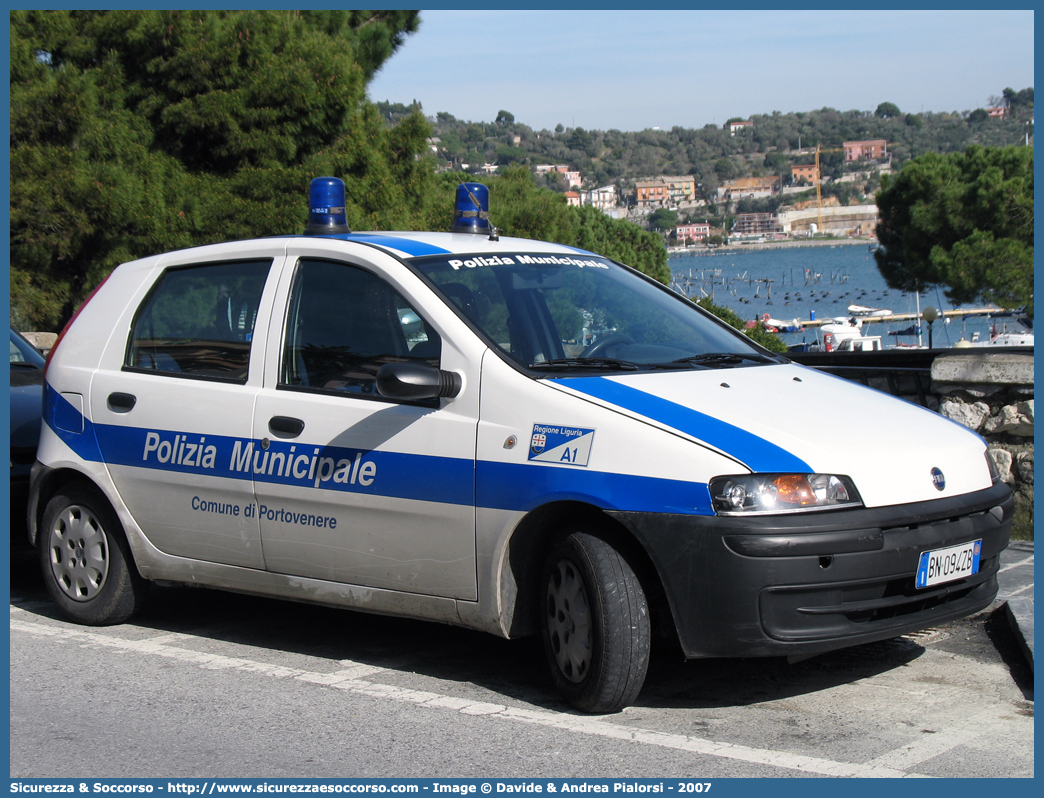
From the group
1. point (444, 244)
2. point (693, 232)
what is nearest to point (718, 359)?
point (444, 244)

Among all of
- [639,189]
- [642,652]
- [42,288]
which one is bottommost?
[642,652]

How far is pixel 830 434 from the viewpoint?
3.88 meters

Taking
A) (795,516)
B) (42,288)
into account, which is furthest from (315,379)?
(42,288)

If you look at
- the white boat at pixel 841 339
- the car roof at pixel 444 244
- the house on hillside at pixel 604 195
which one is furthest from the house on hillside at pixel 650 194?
the car roof at pixel 444 244

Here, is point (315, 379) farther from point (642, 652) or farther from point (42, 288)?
point (42, 288)

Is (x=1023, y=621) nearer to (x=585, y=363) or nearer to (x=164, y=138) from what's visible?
(x=585, y=363)

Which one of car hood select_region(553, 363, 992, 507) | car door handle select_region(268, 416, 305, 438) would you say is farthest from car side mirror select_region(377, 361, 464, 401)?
car door handle select_region(268, 416, 305, 438)

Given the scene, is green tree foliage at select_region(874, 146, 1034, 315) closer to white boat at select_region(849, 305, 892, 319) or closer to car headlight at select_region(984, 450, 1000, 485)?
car headlight at select_region(984, 450, 1000, 485)

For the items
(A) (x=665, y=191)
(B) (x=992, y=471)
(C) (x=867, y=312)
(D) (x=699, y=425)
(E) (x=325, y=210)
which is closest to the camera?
(D) (x=699, y=425)

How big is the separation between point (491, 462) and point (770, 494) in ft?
3.24

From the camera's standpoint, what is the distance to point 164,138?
15.3m

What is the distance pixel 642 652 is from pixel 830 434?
37.5 inches

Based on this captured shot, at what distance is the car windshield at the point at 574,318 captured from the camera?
4.37 m

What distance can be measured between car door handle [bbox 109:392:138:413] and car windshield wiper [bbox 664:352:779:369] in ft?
7.74
